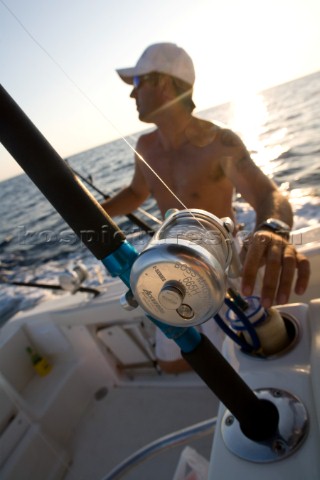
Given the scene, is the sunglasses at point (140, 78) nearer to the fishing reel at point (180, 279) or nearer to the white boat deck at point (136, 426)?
the fishing reel at point (180, 279)

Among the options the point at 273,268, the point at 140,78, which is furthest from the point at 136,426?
the point at 140,78

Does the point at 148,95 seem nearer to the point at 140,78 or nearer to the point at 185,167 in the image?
the point at 140,78

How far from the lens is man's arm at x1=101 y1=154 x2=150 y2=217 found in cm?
246

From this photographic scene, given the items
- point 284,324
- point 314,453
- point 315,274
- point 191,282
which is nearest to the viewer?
point 191,282

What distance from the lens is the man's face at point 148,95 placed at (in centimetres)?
193

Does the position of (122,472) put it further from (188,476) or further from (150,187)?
(150,187)

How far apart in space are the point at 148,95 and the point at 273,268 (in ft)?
5.08

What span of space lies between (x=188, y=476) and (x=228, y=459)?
89 centimetres

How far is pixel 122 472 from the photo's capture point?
87 cm

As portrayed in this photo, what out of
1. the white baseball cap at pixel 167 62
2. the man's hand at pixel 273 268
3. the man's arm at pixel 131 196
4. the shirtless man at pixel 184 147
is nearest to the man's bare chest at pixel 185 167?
the shirtless man at pixel 184 147

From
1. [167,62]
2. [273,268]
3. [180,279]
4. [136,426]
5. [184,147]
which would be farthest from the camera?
[184,147]

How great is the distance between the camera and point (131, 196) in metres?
2.58

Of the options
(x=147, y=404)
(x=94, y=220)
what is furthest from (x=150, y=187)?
(x=94, y=220)

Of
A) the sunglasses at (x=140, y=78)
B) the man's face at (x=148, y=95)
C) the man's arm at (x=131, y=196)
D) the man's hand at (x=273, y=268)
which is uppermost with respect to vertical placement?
the sunglasses at (x=140, y=78)
